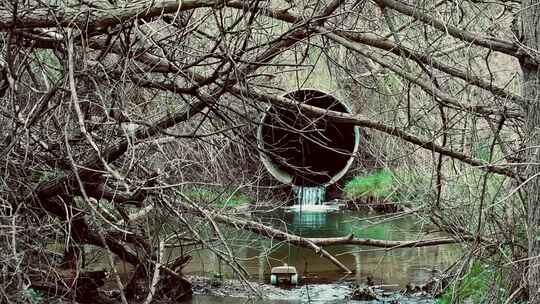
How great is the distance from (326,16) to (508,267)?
1722 mm

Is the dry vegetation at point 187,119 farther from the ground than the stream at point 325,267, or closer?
farther from the ground

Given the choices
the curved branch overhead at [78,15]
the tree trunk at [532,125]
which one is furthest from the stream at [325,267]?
the curved branch overhead at [78,15]

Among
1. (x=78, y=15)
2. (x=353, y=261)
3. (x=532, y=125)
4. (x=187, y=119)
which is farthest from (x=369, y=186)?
(x=78, y=15)

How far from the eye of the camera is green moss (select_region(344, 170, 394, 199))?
1357cm

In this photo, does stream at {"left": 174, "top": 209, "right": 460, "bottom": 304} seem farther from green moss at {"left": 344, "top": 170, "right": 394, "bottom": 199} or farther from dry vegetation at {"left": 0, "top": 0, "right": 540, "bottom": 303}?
green moss at {"left": 344, "top": 170, "right": 394, "bottom": 199}

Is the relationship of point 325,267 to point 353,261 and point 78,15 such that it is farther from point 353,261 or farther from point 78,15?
point 78,15

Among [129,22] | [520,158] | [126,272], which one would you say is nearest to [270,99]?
[129,22]

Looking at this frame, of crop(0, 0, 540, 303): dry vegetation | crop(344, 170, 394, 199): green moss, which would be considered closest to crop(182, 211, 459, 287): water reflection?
crop(0, 0, 540, 303): dry vegetation

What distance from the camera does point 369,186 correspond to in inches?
551

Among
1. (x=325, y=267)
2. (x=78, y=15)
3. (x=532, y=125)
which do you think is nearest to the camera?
(x=78, y=15)

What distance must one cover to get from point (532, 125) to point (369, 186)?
9.51 meters

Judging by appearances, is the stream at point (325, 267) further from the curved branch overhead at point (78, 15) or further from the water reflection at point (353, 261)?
the curved branch overhead at point (78, 15)

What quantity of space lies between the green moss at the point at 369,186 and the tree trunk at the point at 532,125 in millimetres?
8559

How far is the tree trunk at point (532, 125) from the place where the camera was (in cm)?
429
